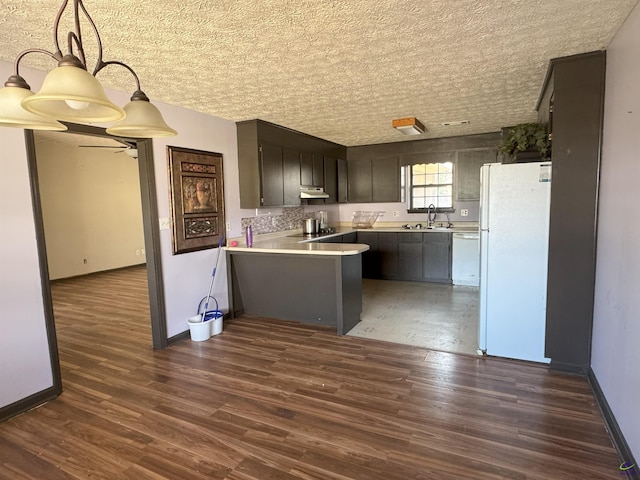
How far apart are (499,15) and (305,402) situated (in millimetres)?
2630

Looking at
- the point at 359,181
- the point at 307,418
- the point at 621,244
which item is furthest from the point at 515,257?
the point at 359,181

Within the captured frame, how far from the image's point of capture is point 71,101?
3.84 ft

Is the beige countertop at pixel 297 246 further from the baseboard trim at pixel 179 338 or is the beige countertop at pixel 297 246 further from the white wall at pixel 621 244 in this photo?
the white wall at pixel 621 244

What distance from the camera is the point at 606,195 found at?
236cm

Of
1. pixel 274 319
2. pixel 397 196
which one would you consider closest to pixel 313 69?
pixel 274 319

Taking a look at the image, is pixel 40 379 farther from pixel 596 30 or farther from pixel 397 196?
A: pixel 397 196

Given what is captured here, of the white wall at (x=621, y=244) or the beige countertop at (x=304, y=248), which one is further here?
the beige countertop at (x=304, y=248)

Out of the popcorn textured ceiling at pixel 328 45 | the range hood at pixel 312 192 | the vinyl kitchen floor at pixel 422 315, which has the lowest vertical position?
the vinyl kitchen floor at pixel 422 315

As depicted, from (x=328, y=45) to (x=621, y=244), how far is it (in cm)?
210

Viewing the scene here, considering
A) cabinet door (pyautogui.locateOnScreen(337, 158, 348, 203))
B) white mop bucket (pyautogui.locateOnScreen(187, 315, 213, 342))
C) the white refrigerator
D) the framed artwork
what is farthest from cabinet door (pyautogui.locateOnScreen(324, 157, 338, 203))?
the white refrigerator

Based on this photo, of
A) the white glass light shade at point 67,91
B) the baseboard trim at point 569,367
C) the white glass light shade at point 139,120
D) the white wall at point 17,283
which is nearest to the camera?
the white glass light shade at point 67,91

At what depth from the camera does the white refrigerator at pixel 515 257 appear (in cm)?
278

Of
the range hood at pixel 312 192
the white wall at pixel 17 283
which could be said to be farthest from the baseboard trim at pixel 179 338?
the range hood at pixel 312 192

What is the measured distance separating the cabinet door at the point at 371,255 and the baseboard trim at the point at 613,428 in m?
3.78
